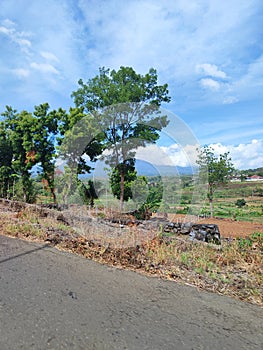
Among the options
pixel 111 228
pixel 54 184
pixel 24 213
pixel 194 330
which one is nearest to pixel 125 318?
pixel 194 330

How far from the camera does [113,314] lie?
1.96 metres

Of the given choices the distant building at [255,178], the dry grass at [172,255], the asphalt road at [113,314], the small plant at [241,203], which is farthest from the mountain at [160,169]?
the distant building at [255,178]

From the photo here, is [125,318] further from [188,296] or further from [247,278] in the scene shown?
[247,278]

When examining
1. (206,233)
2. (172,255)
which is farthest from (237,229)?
(172,255)

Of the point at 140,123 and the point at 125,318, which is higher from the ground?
the point at 140,123

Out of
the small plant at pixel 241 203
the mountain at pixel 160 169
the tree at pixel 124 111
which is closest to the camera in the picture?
the mountain at pixel 160 169

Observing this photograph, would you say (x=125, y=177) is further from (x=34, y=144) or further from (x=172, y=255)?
(x=172, y=255)

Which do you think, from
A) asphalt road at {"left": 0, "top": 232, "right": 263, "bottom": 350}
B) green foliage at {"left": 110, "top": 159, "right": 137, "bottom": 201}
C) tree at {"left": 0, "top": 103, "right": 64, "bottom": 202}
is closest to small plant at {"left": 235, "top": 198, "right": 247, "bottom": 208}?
green foliage at {"left": 110, "top": 159, "right": 137, "bottom": 201}

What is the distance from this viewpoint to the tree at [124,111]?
7.79m

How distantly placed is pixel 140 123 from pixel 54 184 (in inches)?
185

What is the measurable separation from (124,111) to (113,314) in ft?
21.6

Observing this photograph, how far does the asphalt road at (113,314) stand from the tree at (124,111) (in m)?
5.56

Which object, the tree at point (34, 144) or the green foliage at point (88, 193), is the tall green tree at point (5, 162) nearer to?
the tree at point (34, 144)

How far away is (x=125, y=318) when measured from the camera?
1.91m
